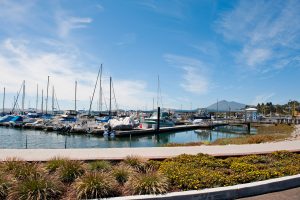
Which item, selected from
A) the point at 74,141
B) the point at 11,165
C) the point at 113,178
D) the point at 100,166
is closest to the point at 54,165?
the point at 11,165

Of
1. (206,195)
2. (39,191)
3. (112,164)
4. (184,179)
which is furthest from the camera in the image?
(112,164)

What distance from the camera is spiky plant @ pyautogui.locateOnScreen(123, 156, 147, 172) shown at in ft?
30.7

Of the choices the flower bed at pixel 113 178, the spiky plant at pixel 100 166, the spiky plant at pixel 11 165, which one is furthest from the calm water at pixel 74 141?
the flower bed at pixel 113 178

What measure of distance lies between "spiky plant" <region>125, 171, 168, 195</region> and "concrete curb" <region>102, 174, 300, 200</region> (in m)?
0.34

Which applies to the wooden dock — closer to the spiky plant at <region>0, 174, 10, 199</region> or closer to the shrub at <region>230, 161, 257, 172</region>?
the shrub at <region>230, 161, 257, 172</region>

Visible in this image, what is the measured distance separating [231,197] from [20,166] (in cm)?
642

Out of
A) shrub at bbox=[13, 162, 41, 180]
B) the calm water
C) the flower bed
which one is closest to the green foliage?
the flower bed

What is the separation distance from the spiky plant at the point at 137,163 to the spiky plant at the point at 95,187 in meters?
2.23

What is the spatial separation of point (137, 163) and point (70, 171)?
8.15 ft

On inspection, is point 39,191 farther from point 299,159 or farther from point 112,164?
point 299,159

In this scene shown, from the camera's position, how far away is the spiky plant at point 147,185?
6965 millimetres

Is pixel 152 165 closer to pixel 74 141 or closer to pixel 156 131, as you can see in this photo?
pixel 74 141

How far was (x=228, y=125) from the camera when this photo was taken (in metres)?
86.1

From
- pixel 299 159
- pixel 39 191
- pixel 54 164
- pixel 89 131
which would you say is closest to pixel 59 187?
pixel 39 191
